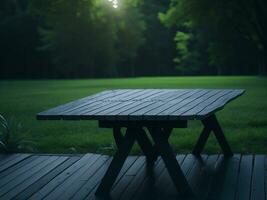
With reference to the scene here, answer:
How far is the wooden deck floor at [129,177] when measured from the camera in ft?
16.5

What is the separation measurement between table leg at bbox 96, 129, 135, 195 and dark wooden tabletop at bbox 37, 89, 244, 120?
302 millimetres

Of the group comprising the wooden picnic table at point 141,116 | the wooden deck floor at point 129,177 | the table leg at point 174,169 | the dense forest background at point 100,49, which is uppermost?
the wooden picnic table at point 141,116

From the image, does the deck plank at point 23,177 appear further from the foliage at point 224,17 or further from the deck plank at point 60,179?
the foliage at point 224,17

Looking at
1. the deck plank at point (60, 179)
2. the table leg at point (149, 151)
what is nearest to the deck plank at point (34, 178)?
the deck plank at point (60, 179)

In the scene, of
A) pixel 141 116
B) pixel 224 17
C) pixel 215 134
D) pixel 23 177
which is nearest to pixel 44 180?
pixel 23 177

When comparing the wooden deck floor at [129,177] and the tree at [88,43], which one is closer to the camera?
the wooden deck floor at [129,177]

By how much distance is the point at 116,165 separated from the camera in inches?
196

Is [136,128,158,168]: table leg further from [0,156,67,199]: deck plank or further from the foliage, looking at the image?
the foliage

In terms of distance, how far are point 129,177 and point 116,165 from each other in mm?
800

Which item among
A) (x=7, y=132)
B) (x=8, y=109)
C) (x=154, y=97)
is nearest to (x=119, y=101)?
(x=154, y=97)

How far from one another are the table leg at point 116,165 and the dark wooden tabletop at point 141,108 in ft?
0.99

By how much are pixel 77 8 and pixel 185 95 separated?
45.6 feet

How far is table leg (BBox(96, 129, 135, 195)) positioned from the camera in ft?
16.3

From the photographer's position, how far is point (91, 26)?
2133 inches
